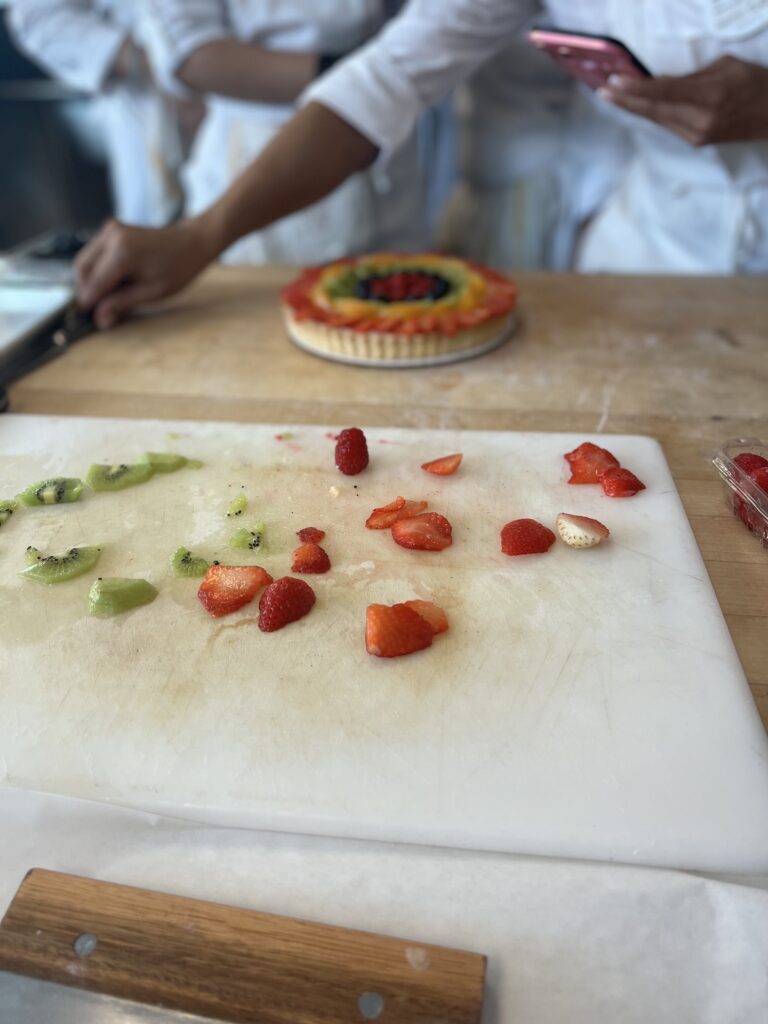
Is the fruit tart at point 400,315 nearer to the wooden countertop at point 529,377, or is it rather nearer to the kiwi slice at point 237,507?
the wooden countertop at point 529,377

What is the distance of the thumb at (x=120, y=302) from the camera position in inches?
61.4

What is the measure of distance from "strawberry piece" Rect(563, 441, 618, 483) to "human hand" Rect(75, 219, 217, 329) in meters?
0.92

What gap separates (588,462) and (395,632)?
0.40 meters

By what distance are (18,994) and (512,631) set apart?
20.8 inches

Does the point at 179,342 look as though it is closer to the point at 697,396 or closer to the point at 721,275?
the point at 697,396

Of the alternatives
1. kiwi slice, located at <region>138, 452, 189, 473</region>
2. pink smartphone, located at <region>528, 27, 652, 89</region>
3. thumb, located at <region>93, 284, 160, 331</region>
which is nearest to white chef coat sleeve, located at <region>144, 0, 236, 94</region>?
thumb, located at <region>93, 284, 160, 331</region>

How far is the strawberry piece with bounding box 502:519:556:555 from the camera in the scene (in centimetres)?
91

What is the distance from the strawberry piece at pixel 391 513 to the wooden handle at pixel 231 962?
Answer: 0.45m

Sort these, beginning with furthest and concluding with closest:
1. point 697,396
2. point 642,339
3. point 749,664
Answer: point 642,339 < point 697,396 < point 749,664

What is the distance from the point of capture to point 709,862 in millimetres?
633

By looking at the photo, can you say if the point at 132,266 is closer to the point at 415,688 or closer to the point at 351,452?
the point at 351,452

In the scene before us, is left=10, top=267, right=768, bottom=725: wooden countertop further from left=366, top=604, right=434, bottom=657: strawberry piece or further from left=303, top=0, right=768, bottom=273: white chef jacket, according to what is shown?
left=366, top=604, right=434, bottom=657: strawberry piece

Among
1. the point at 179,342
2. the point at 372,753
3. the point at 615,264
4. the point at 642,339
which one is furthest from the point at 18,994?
the point at 615,264

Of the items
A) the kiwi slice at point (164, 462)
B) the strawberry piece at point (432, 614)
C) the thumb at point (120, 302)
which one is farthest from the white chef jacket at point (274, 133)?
the strawberry piece at point (432, 614)
